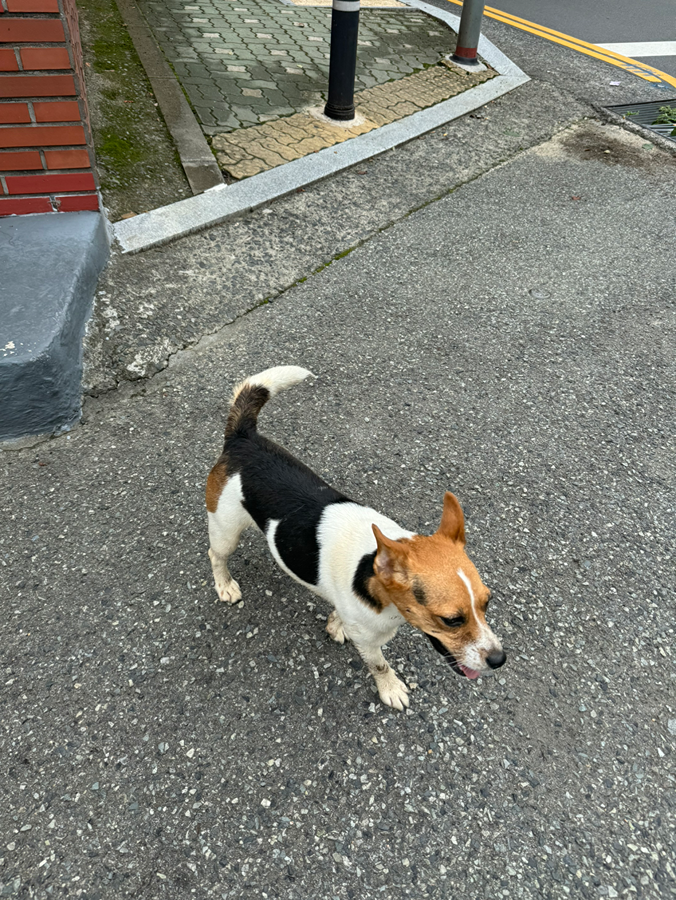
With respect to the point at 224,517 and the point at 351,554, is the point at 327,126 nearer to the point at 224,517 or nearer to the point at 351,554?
the point at 224,517

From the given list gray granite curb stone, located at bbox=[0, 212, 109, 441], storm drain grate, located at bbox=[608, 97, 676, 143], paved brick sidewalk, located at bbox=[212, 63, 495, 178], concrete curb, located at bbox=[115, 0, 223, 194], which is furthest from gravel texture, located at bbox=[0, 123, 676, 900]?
storm drain grate, located at bbox=[608, 97, 676, 143]

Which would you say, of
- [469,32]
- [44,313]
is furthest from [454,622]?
[469,32]

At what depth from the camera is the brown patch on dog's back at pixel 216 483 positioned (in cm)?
245

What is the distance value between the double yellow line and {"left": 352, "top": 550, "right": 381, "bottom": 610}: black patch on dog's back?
28.2 feet

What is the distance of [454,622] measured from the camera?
6.10ft

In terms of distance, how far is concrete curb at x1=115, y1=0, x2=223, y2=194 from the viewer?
16.0 feet

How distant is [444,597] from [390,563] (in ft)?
0.61

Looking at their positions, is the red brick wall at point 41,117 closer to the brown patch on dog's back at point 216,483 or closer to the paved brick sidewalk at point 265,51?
the paved brick sidewalk at point 265,51

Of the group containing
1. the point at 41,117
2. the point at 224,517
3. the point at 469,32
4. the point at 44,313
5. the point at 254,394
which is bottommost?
the point at 224,517

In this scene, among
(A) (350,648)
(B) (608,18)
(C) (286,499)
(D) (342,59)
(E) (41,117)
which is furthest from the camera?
(B) (608,18)

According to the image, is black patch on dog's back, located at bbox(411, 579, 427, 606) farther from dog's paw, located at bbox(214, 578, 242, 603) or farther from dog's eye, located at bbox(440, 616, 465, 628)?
dog's paw, located at bbox(214, 578, 242, 603)

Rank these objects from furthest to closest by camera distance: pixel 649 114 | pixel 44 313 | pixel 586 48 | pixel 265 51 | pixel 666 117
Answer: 1. pixel 586 48
2. pixel 265 51
3. pixel 649 114
4. pixel 666 117
5. pixel 44 313

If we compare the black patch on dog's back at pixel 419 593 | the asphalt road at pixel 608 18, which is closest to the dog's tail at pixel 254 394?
the black patch on dog's back at pixel 419 593

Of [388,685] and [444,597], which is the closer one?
[444,597]
